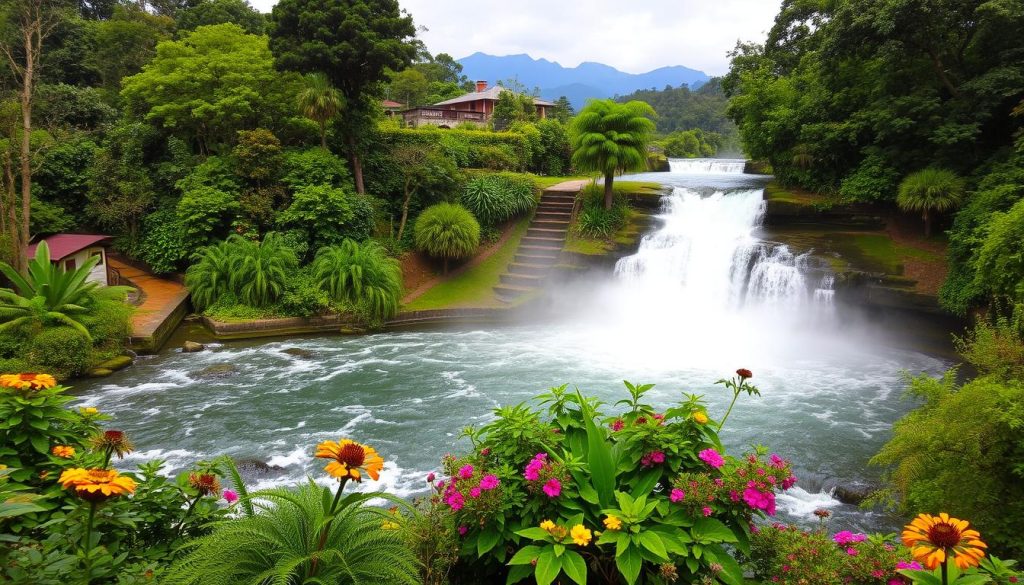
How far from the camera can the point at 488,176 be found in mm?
17438

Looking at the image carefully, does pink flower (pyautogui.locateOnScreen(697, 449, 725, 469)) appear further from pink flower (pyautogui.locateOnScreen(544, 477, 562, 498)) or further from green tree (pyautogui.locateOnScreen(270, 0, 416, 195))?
green tree (pyautogui.locateOnScreen(270, 0, 416, 195))

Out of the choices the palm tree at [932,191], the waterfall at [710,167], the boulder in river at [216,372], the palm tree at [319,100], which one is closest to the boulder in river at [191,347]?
the boulder in river at [216,372]

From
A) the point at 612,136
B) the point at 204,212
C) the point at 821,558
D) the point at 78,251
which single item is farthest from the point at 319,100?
the point at 821,558

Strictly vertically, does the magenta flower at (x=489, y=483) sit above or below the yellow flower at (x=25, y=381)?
below

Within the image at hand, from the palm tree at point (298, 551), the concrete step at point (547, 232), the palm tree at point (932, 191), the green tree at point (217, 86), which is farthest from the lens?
the concrete step at point (547, 232)

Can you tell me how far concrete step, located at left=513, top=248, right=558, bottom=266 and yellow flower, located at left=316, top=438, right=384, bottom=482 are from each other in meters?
13.7

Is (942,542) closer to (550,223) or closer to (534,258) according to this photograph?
(534,258)

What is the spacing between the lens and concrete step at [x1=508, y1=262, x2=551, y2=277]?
15438 millimetres

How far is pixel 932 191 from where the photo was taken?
12016mm

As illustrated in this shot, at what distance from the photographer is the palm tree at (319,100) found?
14195 millimetres

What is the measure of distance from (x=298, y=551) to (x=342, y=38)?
15002mm

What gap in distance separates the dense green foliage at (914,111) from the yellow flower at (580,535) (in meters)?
9.31

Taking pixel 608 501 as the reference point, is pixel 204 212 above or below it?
above

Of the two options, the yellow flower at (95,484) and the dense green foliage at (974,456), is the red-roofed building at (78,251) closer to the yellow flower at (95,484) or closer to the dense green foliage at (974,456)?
the yellow flower at (95,484)
